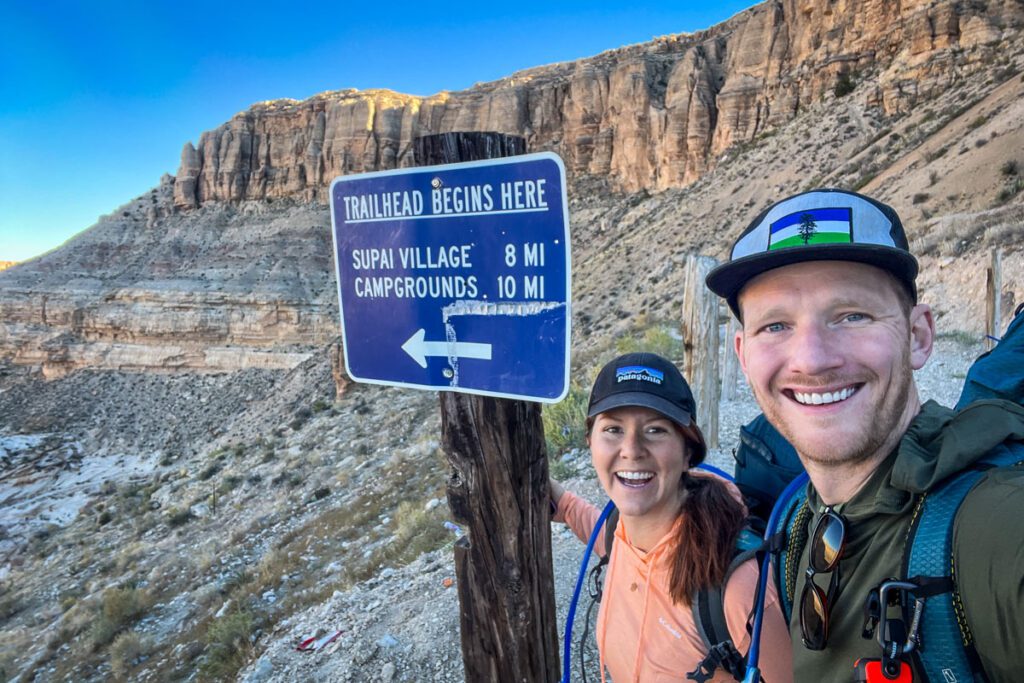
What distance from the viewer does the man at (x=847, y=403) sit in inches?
36.6

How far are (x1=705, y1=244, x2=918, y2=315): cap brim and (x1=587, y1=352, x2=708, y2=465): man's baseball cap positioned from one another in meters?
0.45

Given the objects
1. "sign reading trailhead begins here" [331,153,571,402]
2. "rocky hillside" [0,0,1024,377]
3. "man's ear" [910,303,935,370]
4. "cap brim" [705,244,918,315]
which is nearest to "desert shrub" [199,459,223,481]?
"rocky hillside" [0,0,1024,377]

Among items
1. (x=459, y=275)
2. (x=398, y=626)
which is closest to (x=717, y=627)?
(x=459, y=275)

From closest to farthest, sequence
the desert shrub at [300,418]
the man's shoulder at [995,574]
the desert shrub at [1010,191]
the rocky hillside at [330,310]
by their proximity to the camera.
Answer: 1. the man's shoulder at [995,574]
2. the rocky hillside at [330,310]
3. the desert shrub at [1010,191]
4. the desert shrub at [300,418]

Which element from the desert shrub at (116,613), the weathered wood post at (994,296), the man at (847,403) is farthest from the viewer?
the desert shrub at (116,613)

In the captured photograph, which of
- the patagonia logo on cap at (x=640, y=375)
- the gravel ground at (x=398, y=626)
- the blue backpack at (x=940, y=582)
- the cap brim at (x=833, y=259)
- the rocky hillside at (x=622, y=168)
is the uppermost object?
the rocky hillside at (x=622, y=168)

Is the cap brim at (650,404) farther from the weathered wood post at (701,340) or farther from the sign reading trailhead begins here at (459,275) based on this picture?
the weathered wood post at (701,340)

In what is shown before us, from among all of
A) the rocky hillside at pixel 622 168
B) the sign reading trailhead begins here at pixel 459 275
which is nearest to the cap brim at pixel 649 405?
the sign reading trailhead begins here at pixel 459 275

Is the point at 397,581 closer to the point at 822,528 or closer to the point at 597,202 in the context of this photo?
the point at 822,528

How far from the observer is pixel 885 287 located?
111 centimetres

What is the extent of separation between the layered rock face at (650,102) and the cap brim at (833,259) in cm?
1820

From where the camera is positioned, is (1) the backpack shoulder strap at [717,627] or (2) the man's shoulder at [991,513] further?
(1) the backpack shoulder strap at [717,627]

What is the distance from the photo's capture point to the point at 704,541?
143cm

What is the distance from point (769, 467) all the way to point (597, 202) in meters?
40.1
